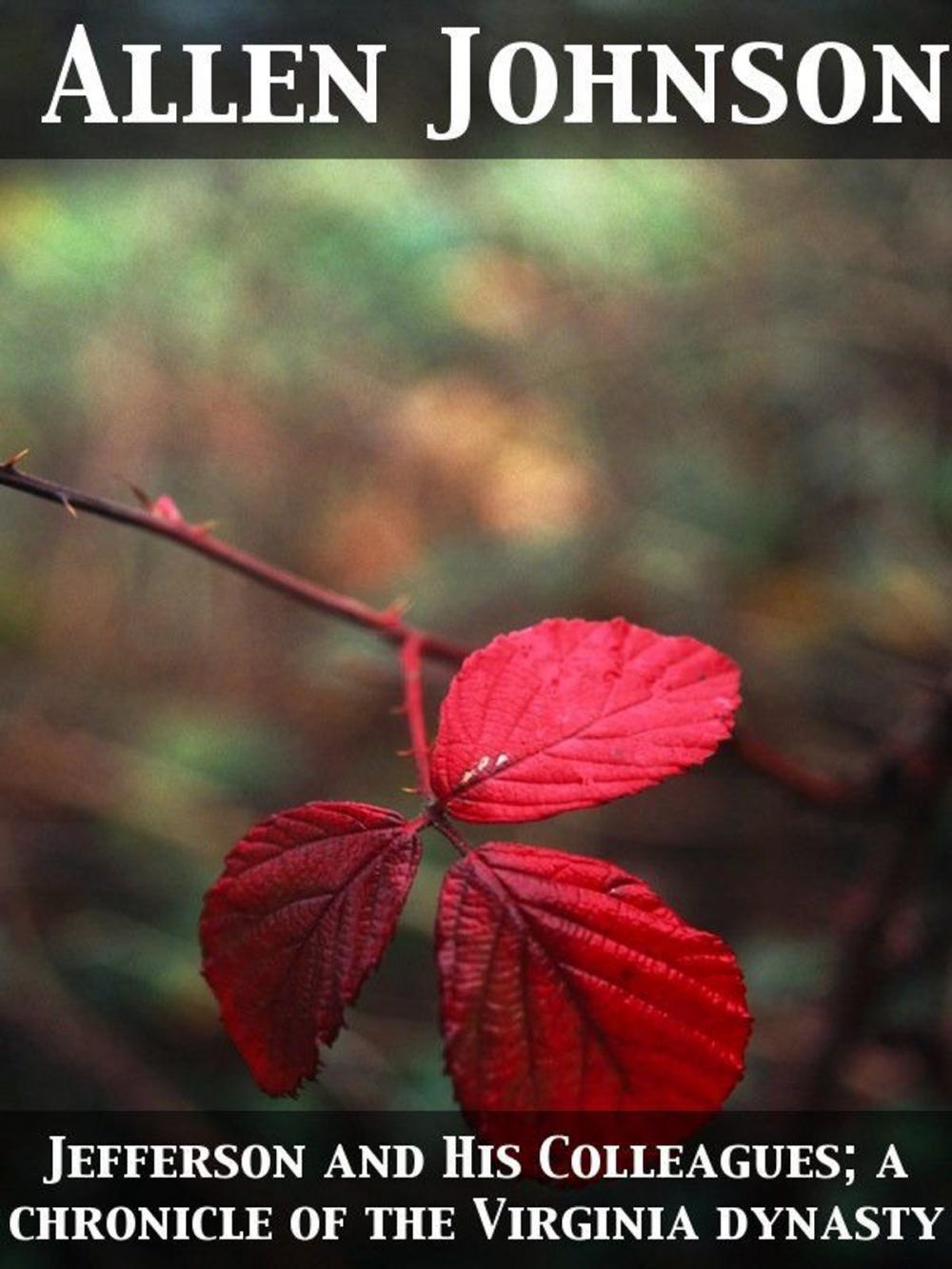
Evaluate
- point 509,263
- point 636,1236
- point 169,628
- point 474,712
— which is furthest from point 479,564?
point 474,712

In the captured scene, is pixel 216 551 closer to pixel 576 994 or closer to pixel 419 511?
pixel 576 994

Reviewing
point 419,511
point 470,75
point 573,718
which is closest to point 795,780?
point 573,718

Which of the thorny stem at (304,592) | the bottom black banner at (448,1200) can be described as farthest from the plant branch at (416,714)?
the bottom black banner at (448,1200)

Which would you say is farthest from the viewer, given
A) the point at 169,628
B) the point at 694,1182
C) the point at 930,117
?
the point at 169,628

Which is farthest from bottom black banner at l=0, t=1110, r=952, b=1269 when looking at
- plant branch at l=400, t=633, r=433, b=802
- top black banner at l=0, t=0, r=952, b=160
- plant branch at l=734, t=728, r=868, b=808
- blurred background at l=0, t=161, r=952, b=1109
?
top black banner at l=0, t=0, r=952, b=160

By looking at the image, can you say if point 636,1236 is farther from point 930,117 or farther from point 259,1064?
point 930,117

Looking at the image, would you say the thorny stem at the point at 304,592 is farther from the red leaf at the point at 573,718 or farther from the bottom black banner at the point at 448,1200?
the bottom black banner at the point at 448,1200
